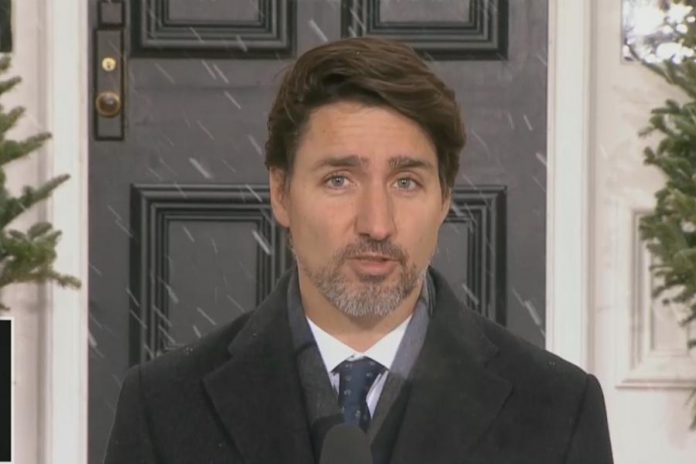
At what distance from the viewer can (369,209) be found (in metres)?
1.59

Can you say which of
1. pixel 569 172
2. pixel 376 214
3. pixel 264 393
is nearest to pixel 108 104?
pixel 569 172

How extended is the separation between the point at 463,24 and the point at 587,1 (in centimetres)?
34

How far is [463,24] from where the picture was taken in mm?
3963

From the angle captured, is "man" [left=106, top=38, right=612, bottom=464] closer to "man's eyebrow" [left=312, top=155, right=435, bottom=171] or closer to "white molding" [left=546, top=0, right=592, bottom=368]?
"man's eyebrow" [left=312, top=155, right=435, bottom=171]

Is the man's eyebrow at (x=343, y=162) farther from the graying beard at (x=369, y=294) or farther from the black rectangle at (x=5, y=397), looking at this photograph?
the black rectangle at (x=5, y=397)

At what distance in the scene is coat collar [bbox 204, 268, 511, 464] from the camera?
1.64 metres

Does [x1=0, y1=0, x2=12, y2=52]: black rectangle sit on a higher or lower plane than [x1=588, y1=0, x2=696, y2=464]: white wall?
higher

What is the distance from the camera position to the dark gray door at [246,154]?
13.0 feet

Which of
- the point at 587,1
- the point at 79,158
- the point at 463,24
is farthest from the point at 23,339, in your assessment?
the point at 587,1

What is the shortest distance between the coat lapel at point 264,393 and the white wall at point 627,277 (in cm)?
226

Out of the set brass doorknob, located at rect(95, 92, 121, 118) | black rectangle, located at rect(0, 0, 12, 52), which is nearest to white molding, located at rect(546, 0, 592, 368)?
brass doorknob, located at rect(95, 92, 121, 118)

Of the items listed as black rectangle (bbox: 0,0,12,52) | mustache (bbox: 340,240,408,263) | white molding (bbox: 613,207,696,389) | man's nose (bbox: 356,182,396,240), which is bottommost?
white molding (bbox: 613,207,696,389)

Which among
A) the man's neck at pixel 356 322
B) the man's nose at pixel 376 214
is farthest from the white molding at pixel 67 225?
the man's nose at pixel 376 214

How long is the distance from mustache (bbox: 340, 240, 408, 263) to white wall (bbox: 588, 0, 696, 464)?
2.41 meters
